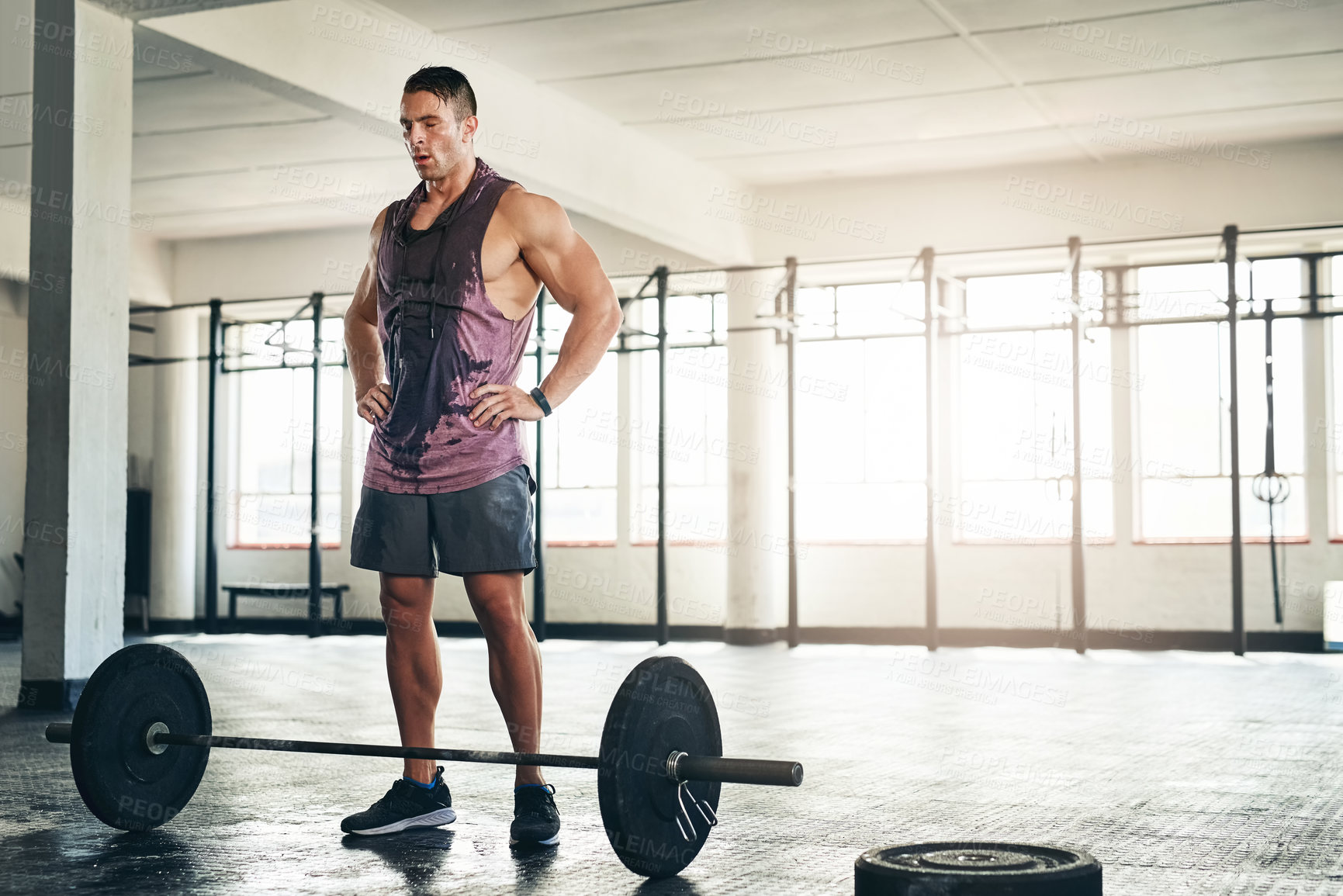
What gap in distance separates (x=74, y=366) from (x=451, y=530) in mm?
3144

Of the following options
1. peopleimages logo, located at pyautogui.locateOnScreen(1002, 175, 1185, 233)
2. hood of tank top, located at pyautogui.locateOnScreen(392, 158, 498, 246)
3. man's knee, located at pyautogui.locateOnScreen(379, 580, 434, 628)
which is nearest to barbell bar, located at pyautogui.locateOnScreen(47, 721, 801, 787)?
man's knee, located at pyautogui.locateOnScreen(379, 580, 434, 628)

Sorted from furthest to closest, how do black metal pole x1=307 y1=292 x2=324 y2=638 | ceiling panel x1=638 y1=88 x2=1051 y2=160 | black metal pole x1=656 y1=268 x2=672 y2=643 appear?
black metal pole x1=307 y1=292 x2=324 y2=638
black metal pole x1=656 y1=268 x2=672 y2=643
ceiling panel x1=638 y1=88 x2=1051 y2=160

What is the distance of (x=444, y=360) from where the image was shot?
2.52m

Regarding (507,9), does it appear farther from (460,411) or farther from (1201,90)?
(460,411)

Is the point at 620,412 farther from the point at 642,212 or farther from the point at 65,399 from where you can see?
the point at 65,399

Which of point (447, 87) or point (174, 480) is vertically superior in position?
point (447, 87)

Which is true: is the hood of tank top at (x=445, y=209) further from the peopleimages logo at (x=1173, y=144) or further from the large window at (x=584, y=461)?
the large window at (x=584, y=461)

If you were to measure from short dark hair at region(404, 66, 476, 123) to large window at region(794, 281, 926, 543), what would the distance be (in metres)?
7.63

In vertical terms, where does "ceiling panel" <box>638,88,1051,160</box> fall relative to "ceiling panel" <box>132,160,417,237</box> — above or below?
above

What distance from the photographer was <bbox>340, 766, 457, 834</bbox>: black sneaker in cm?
254

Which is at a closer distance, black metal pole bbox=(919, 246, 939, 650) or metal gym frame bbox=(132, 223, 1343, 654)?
metal gym frame bbox=(132, 223, 1343, 654)

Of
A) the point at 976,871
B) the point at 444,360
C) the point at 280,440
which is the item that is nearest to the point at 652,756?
the point at 976,871

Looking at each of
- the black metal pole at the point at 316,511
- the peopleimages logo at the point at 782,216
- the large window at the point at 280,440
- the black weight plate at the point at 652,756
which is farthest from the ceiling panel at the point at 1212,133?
the black weight plate at the point at 652,756

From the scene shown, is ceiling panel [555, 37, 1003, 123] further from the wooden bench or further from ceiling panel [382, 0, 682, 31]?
the wooden bench
